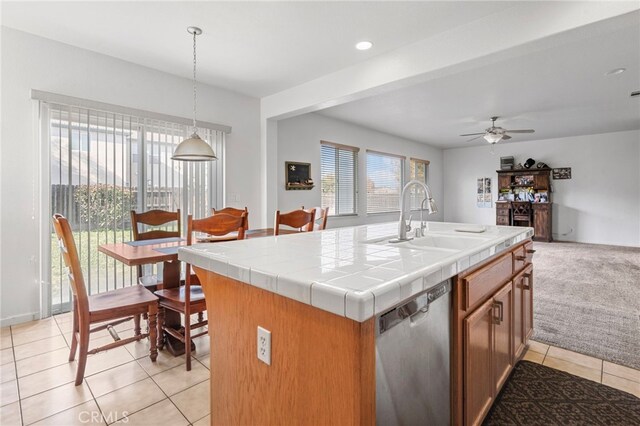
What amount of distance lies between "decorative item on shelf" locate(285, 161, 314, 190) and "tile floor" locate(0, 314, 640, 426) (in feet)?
10.1

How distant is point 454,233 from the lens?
2.06m

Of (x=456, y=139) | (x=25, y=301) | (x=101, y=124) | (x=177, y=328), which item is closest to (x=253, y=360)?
(x=177, y=328)

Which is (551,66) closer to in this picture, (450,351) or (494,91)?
(494,91)

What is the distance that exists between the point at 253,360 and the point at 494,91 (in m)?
4.88

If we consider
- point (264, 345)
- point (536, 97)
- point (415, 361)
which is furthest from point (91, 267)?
point (536, 97)

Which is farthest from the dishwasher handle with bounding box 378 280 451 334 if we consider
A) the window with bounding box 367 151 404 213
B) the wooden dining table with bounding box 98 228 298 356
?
the window with bounding box 367 151 404 213

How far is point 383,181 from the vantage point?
291 inches

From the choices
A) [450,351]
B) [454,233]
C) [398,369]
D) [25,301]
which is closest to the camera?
[398,369]

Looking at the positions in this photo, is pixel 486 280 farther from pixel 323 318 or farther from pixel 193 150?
pixel 193 150

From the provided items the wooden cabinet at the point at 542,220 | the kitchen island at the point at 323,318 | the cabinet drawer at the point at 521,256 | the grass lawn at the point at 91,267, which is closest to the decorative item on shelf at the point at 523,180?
the wooden cabinet at the point at 542,220

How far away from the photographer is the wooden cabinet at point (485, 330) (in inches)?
47.6

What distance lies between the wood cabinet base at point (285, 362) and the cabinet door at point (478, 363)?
0.62 m

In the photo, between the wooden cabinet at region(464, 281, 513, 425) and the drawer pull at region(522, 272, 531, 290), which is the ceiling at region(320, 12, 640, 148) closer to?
the drawer pull at region(522, 272, 531, 290)

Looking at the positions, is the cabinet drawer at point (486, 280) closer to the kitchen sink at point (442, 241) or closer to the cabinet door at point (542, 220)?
the kitchen sink at point (442, 241)
